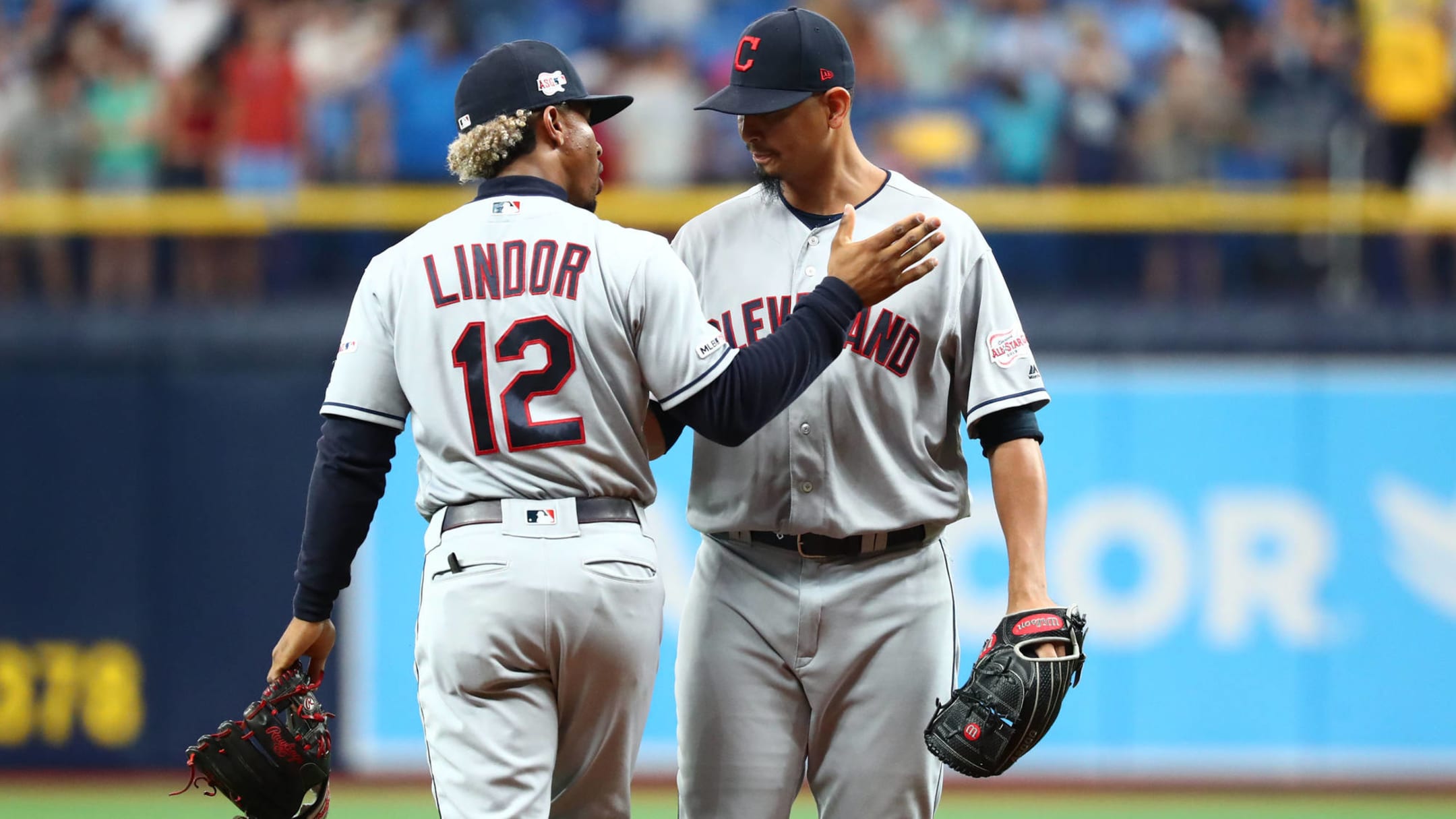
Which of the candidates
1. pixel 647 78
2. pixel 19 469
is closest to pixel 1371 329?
pixel 647 78

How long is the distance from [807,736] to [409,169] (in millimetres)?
5105

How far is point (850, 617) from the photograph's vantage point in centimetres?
346

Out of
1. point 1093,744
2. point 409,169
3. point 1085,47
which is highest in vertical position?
point 1085,47

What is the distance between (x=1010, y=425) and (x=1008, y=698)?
55cm

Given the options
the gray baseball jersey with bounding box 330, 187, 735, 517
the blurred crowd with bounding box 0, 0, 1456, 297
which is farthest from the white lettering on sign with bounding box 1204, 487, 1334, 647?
the gray baseball jersey with bounding box 330, 187, 735, 517

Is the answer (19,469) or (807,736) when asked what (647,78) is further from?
(807,736)

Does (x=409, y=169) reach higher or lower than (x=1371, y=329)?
higher

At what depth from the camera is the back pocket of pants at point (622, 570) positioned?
312cm

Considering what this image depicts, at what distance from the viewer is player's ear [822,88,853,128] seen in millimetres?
3469

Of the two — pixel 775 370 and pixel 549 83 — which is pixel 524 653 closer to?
pixel 775 370

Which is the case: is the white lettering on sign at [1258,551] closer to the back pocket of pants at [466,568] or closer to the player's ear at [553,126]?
the player's ear at [553,126]

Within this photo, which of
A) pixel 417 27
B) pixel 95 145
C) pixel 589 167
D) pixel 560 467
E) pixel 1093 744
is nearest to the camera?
pixel 560 467

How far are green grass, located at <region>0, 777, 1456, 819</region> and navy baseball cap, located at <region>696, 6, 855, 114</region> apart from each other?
12.6 ft

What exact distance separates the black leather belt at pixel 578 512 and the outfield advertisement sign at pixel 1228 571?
12.9 ft
